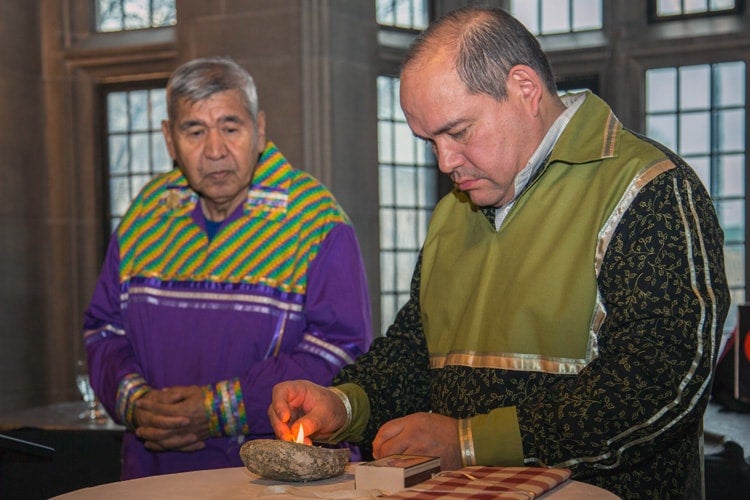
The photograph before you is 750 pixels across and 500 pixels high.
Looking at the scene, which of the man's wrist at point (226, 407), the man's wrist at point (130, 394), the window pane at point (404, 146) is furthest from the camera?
the window pane at point (404, 146)

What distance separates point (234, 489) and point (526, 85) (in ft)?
3.46

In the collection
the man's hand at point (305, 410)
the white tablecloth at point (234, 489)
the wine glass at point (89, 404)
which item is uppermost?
the man's hand at point (305, 410)

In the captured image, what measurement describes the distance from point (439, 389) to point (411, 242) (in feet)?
20.1

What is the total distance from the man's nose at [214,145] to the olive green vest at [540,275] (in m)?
1.06

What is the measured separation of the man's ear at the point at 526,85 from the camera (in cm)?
236

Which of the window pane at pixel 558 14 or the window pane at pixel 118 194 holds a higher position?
the window pane at pixel 558 14

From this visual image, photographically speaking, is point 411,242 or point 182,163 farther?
point 411,242

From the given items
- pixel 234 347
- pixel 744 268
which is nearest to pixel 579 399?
pixel 234 347

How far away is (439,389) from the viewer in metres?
2.54

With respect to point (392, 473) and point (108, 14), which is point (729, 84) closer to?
point (108, 14)

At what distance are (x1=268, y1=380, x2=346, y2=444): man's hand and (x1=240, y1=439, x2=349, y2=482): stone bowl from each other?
0.25m

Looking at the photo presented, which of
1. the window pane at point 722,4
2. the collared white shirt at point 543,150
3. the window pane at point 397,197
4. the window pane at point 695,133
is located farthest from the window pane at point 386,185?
the collared white shirt at point 543,150

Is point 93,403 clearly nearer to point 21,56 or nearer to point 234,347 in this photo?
point 234,347

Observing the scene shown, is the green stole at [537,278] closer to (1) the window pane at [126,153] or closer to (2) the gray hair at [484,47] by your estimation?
(2) the gray hair at [484,47]
